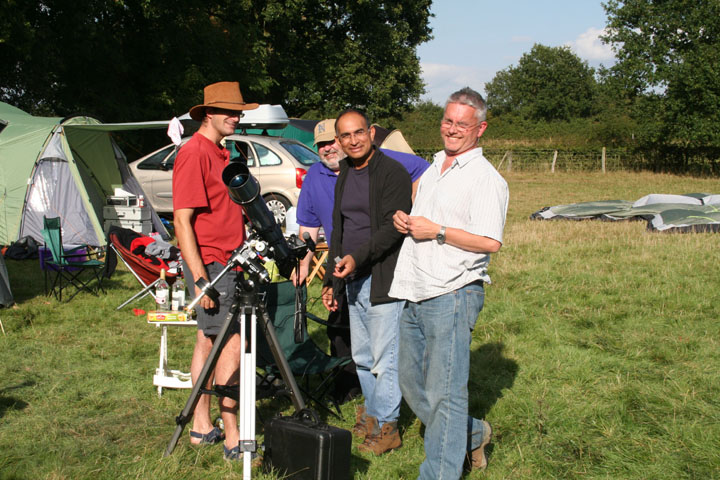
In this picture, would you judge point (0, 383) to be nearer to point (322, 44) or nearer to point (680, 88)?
point (322, 44)

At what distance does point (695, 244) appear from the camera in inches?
368

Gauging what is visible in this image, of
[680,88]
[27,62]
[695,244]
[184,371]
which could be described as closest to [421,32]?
[680,88]

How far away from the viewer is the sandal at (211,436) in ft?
12.3

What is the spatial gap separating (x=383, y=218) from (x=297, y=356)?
136 centimetres

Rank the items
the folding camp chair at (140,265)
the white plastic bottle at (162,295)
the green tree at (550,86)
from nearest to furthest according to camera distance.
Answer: the white plastic bottle at (162,295), the folding camp chair at (140,265), the green tree at (550,86)

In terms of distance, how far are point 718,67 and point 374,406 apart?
30.5 metres

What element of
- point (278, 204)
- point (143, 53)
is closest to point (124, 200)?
point (278, 204)

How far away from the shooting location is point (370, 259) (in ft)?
11.7

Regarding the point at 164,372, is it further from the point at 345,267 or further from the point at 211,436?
the point at 345,267

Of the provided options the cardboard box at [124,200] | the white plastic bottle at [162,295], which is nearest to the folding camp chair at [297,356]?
the white plastic bottle at [162,295]

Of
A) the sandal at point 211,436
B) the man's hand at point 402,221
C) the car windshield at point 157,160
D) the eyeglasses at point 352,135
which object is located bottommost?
the sandal at point 211,436

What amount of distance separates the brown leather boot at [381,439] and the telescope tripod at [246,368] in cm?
76

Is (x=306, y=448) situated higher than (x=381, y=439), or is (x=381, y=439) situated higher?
(x=306, y=448)

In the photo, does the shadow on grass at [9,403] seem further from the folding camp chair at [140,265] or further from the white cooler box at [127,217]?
the white cooler box at [127,217]
